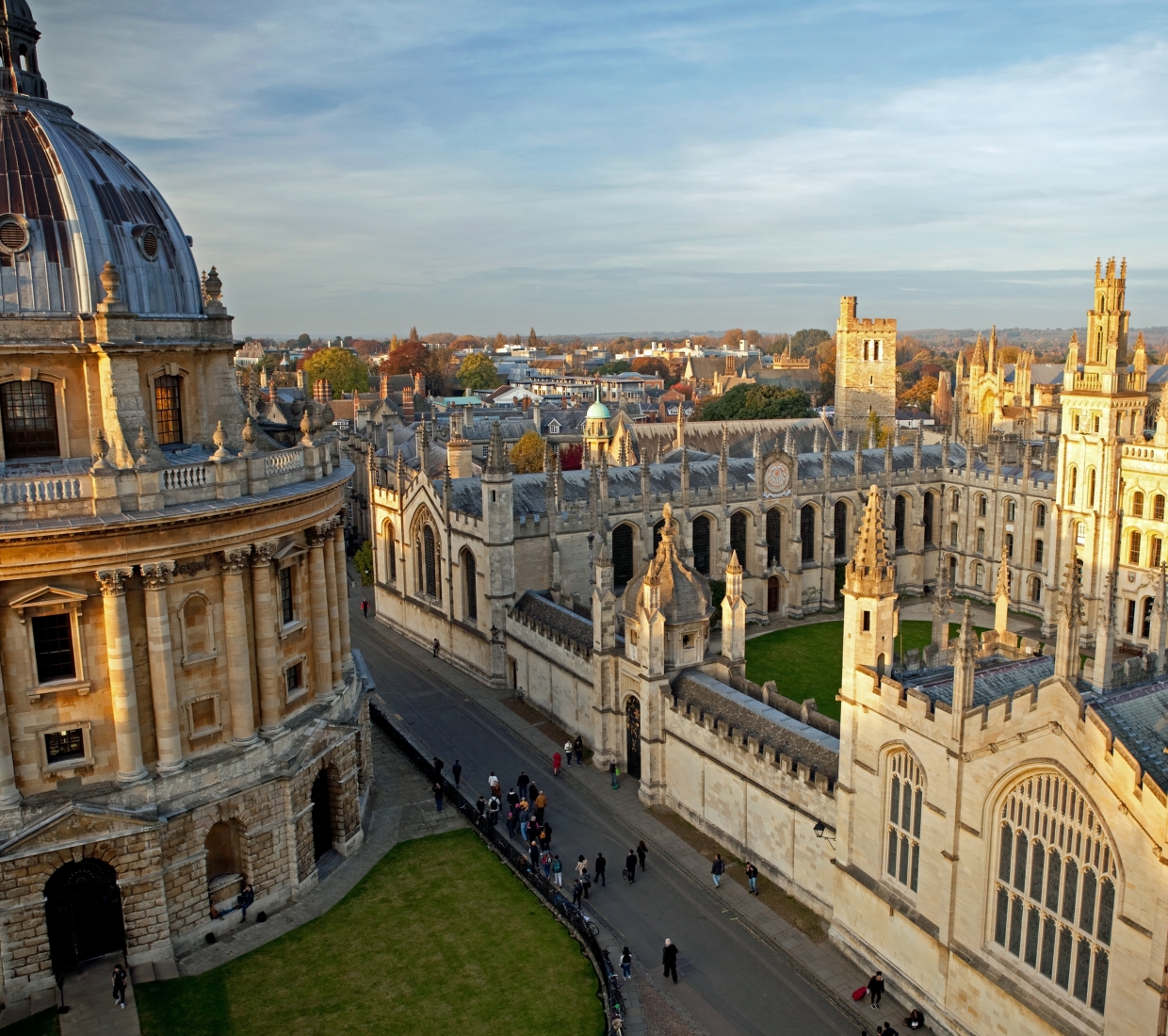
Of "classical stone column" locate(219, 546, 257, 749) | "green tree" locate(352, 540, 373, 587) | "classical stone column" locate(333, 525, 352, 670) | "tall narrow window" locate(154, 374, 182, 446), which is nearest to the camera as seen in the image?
"classical stone column" locate(219, 546, 257, 749)

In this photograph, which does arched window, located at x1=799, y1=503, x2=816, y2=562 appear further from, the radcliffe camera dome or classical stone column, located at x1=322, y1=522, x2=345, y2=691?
the radcliffe camera dome

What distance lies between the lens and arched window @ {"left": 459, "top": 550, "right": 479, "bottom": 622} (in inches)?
1844

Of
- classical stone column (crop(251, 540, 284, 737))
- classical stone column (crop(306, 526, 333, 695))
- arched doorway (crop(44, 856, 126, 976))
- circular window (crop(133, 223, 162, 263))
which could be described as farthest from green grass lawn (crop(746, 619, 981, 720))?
circular window (crop(133, 223, 162, 263))

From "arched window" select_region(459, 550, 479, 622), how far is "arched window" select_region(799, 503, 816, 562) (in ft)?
Result: 67.9

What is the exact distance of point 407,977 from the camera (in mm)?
24375

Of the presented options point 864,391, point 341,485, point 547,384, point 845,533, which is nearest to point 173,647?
point 341,485

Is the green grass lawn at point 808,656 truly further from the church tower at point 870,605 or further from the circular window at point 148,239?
the circular window at point 148,239

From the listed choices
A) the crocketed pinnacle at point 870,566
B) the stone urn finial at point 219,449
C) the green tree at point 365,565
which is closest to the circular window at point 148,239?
the stone urn finial at point 219,449

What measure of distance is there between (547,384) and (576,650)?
132m

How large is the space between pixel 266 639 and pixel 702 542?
1226 inches

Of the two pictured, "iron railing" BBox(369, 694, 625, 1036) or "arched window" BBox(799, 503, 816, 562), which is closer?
"iron railing" BBox(369, 694, 625, 1036)

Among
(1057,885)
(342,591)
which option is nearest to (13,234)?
(342,591)

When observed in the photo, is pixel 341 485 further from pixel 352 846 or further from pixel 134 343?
pixel 352 846

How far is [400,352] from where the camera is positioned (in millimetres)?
194250
